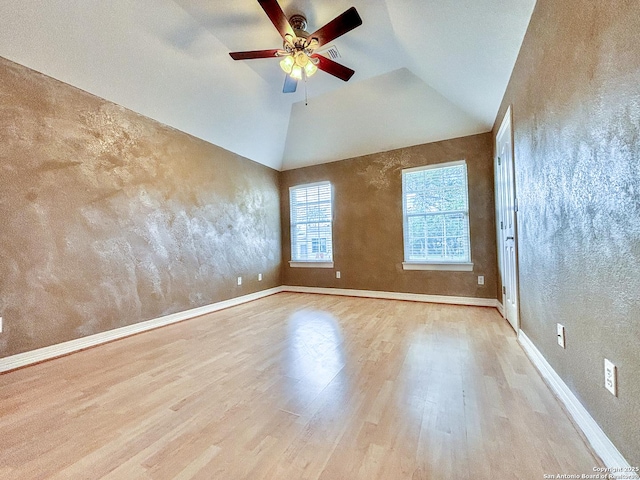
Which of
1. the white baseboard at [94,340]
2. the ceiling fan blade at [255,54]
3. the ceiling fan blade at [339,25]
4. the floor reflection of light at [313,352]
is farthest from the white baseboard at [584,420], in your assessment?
the white baseboard at [94,340]

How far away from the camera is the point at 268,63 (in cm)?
327

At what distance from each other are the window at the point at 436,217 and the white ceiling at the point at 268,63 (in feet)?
1.92

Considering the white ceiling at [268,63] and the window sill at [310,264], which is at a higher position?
the white ceiling at [268,63]

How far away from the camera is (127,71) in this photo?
268 cm

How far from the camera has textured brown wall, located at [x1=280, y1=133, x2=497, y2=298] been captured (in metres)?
3.74

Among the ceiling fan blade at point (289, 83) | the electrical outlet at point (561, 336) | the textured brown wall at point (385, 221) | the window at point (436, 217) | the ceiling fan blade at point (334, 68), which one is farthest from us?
the window at point (436, 217)

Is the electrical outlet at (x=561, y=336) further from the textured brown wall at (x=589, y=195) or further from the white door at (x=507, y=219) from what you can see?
the white door at (x=507, y=219)

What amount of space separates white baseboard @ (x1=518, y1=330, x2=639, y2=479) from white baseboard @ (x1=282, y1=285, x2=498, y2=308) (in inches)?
76.9

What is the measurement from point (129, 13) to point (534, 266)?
4039 millimetres

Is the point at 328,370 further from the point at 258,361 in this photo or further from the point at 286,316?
the point at 286,316

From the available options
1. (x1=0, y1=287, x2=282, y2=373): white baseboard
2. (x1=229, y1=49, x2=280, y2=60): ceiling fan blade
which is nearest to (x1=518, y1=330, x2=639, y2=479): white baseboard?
(x1=229, y1=49, x2=280, y2=60): ceiling fan blade

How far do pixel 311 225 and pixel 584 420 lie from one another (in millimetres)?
4386

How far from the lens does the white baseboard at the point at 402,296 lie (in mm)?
3752

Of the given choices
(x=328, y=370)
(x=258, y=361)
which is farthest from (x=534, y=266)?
(x=258, y=361)
